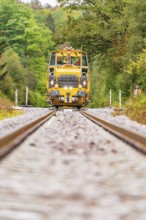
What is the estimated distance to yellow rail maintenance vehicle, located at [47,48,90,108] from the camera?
31.6 meters

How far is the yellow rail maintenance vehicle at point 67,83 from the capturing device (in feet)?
104

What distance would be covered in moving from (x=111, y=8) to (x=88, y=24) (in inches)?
124

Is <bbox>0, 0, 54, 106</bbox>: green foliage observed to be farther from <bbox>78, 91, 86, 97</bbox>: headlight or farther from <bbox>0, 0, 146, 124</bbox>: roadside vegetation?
<bbox>78, 91, 86, 97</bbox>: headlight

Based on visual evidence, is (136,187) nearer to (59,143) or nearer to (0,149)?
(0,149)

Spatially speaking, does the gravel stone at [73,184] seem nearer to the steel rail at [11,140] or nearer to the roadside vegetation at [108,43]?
the steel rail at [11,140]

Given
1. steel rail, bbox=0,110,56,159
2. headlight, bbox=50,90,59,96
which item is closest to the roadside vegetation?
headlight, bbox=50,90,59,96

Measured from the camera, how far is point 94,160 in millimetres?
7020

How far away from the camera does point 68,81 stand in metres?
Answer: 32.0

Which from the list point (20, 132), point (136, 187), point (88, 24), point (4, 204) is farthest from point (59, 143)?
point (88, 24)

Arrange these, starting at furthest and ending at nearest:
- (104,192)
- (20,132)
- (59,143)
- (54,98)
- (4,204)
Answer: (54,98)
(20,132)
(59,143)
(104,192)
(4,204)

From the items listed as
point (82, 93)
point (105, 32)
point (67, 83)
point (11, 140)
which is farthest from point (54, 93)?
point (11, 140)

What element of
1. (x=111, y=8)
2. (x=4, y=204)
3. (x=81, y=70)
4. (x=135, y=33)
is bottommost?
(x=4, y=204)

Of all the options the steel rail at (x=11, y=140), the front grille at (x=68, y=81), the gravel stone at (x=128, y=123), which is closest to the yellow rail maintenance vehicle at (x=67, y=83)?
the front grille at (x=68, y=81)

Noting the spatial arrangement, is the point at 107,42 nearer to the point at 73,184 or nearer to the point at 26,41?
the point at 73,184
